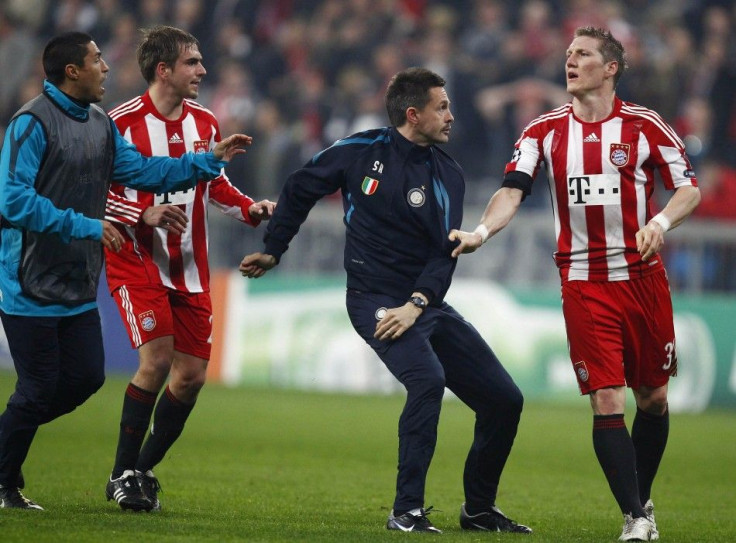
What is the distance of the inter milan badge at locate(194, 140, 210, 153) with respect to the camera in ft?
24.7

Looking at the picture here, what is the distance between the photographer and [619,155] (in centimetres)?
A: 669

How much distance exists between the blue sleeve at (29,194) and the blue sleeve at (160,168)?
0.55 m

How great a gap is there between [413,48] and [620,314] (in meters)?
12.3

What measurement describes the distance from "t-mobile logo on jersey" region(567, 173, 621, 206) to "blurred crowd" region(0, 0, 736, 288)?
8.33 m

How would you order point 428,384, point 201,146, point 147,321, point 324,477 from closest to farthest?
point 428,384
point 147,321
point 201,146
point 324,477

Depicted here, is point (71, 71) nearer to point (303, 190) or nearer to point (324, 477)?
point (303, 190)

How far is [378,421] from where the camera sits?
1267cm

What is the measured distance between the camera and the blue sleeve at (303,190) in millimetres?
6773

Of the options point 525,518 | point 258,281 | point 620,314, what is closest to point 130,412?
point 525,518

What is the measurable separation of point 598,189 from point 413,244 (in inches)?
41.3

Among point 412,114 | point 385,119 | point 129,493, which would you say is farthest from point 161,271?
point 385,119

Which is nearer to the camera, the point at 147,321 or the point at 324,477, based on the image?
the point at 147,321

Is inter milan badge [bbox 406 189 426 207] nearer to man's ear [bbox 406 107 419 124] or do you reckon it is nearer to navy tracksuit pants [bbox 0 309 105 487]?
man's ear [bbox 406 107 419 124]

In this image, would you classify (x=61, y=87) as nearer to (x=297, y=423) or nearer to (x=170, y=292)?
(x=170, y=292)
